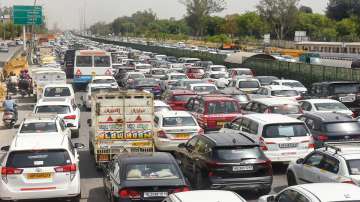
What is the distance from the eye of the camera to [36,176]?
511 inches

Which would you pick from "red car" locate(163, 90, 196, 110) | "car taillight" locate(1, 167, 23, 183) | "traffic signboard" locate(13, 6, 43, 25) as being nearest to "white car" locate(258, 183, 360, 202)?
"car taillight" locate(1, 167, 23, 183)

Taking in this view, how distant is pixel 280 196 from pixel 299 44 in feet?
323

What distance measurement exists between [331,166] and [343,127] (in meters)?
5.54

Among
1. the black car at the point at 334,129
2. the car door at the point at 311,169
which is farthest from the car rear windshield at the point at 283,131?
the car door at the point at 311,169

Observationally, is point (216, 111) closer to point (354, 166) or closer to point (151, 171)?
point (354, 166)

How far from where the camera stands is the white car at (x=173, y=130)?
19859mm

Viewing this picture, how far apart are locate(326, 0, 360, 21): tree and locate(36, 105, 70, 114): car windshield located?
349 ft

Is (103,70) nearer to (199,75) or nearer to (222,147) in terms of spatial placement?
(199,75)

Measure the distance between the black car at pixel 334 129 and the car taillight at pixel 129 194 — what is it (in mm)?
7754

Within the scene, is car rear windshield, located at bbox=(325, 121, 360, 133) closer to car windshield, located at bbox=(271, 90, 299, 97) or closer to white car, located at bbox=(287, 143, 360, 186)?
white car, located at bbox=(287, 143, 360, 186)

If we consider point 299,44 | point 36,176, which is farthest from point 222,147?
point 299,44

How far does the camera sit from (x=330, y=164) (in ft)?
43.1

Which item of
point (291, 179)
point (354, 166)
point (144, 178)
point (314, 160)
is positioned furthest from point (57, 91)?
point (354, 166)

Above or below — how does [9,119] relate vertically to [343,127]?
below
